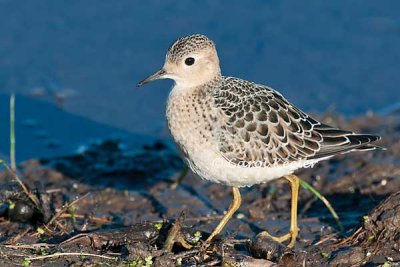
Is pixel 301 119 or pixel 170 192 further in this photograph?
pixel 170 192

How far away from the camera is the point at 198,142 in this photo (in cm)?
748

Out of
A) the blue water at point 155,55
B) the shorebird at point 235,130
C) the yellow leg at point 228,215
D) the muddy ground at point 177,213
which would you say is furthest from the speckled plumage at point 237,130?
the blue water at point 155,55

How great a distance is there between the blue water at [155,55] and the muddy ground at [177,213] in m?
0.73

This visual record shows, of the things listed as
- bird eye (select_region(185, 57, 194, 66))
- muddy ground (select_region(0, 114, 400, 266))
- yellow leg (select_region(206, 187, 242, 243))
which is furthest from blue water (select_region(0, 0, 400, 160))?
bird eye (select_region(185, 57, 194, 66))

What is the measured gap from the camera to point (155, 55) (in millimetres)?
12047

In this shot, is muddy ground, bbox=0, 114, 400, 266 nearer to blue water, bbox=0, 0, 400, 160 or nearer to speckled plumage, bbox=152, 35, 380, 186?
speckled plumage, bbox=152, 35, 380, 186

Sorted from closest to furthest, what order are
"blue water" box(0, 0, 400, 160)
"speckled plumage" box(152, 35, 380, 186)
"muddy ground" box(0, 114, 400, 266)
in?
"muddy ground" box(0, 114, 400, 266) < "speckled plumage" box(152, 35, 380, 186) < "blue water" box(0, 0, 400, 160)

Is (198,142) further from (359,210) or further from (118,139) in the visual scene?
(118,139)

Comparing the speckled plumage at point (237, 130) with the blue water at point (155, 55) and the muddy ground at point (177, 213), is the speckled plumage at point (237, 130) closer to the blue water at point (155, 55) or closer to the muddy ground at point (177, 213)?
the muddy ground at point (177, 213)

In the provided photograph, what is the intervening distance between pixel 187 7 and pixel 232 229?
5.46 metres

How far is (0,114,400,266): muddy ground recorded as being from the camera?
687 centimetres

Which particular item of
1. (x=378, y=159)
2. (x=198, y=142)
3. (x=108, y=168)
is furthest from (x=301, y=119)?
(x=108, y=168)

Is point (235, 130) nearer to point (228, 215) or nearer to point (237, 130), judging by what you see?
point (237, 130)

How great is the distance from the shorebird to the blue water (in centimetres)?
314
